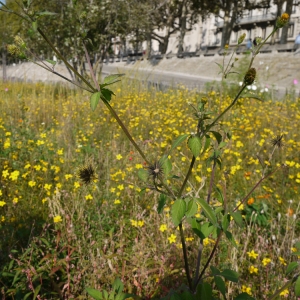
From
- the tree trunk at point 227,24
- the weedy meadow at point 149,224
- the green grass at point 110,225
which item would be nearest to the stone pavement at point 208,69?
the tree trunk at point 227,24

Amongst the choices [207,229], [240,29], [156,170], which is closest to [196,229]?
[207,229]

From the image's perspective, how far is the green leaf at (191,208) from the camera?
3.17ft

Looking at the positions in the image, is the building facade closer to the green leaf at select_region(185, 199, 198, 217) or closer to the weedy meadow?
the weedy meadow

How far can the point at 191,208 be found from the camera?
975 mm

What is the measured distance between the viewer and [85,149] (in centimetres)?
338

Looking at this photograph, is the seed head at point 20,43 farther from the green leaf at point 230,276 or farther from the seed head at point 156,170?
the green leaf at point 230,276

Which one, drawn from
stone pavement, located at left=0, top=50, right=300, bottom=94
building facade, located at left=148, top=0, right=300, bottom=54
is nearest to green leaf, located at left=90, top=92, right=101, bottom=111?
stone pavement, located at left=0, top=50, right=300, bottom=94

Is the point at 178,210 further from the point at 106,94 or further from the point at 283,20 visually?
the point at 283,20

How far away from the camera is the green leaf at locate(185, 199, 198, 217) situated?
97 cm

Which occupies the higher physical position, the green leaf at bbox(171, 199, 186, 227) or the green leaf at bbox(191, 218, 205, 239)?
the green leaf at bbox(171, 199, 186, 227)

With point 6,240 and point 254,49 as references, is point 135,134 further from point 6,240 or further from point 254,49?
point 254,49

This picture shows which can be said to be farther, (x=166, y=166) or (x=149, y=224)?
(x=149, y=224)

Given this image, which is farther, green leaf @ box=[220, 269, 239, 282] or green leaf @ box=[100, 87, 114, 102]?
green leaf @ box=[220, 269, 239, 282]

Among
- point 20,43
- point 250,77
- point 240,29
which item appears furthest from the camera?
point 240,29
